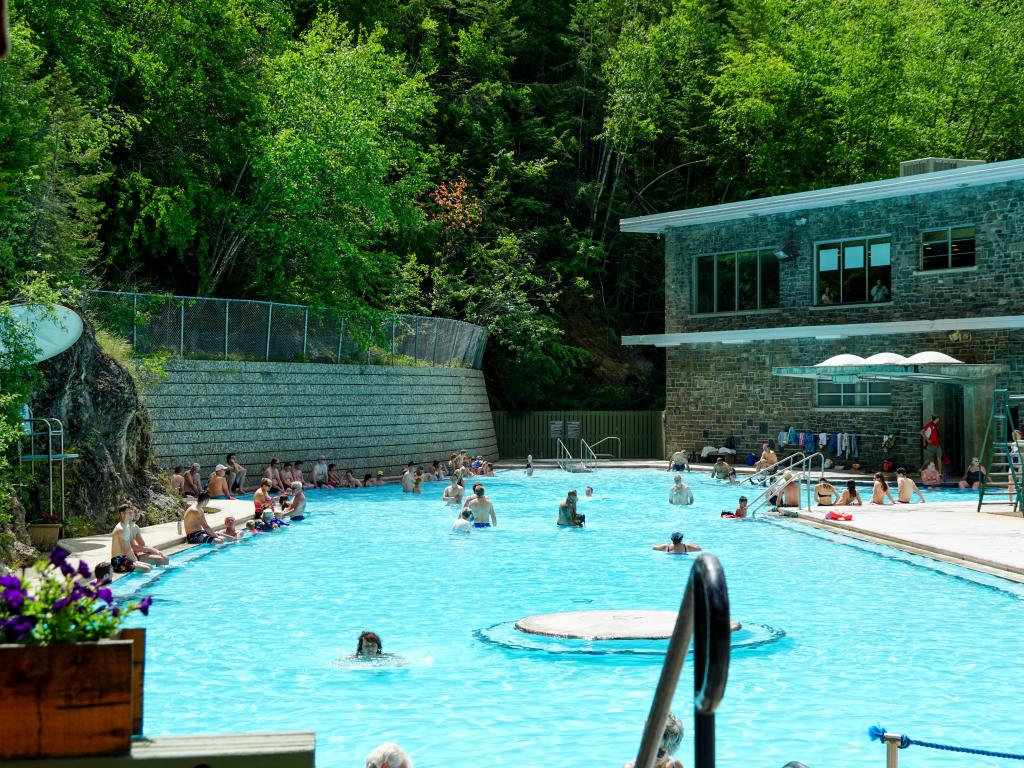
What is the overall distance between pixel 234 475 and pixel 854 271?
19.2m

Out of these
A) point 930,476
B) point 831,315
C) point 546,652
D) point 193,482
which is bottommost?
point 546,652

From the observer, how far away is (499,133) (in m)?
48.4

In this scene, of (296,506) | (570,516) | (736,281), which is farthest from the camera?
(736,281)

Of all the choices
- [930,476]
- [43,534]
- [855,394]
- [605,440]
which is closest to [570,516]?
[43,534]

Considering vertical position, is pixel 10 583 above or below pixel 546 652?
above

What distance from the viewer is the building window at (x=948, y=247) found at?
3164cm

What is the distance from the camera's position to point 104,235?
104 feet

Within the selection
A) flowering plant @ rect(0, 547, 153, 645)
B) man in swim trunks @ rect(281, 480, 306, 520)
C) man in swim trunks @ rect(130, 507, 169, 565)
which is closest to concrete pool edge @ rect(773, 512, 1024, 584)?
man in swim trunks @ rect(281, 480, 306, 520)

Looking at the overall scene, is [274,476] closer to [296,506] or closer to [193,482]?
[193,482]

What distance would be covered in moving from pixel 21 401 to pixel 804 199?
2486cm

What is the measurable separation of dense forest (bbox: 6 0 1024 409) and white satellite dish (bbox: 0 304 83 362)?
27.2ft

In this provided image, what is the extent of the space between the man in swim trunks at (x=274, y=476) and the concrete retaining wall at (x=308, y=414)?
1.24m

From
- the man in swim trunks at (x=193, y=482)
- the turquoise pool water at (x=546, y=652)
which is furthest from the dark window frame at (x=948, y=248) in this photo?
the man in swim trunks at (x=193, y=482)

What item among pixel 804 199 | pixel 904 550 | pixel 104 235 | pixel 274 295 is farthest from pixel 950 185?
pixel 104 235
